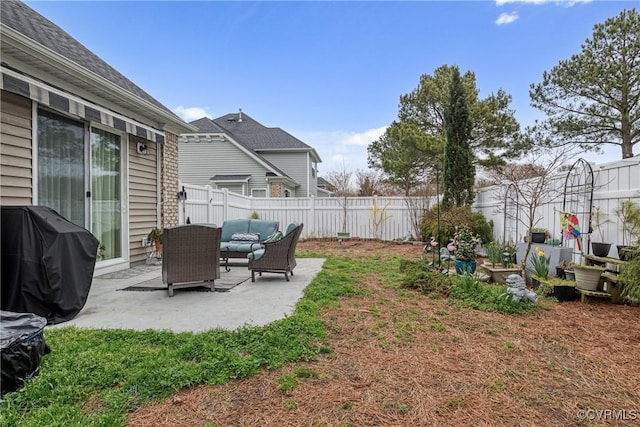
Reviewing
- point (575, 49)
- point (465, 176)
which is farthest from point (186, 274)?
point (575, 49)

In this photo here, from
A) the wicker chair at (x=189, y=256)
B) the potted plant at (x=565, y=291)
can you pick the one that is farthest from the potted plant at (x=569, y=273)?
the wicker chair at (x=189, y=256)

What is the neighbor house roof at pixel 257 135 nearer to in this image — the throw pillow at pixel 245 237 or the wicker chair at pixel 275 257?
the throw pillow at pixel 245 237

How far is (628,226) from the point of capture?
375 centimetres

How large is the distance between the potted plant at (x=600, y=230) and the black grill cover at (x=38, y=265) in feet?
19.2

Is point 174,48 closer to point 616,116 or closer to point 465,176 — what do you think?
point 465,176

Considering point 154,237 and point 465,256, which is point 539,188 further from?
point 154,237

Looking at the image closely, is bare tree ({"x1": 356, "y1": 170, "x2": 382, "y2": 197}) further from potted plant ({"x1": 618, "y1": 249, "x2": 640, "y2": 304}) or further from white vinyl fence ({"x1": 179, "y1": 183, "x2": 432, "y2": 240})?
potted plant ({"x1": 618, "y1": 249, "x2": 640, "y2": 304})

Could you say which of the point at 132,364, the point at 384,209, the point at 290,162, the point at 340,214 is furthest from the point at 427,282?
the point at 290,162

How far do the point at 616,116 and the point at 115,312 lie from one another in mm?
14453

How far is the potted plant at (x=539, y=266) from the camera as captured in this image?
4.50 m

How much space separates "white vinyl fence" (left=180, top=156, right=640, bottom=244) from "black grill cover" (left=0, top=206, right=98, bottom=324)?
4.29 meters

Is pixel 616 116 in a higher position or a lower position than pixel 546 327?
higher

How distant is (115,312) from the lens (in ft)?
11.3

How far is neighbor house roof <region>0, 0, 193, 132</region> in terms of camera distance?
3600 millimetres
